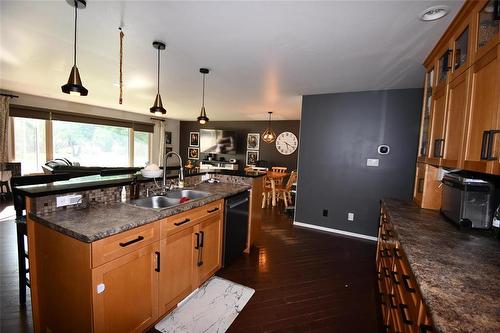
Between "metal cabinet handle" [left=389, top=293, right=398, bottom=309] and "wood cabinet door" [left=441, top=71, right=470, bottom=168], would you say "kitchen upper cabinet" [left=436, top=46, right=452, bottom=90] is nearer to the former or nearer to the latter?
"wood cabinet door" [left=441, top=71, right=470, bottom=168]

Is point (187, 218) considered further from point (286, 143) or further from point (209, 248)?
point (286, 143)

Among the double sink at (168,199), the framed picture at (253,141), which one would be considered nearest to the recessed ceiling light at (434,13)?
the double sink at (168,199)

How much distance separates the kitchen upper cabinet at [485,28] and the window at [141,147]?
7.86 m

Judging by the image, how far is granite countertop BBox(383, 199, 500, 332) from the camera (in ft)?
2.35

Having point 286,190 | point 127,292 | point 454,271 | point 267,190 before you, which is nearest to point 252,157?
point 267,190

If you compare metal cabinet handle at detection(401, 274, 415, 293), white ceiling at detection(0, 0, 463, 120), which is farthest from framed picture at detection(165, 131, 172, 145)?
metal cabinet handle at detection(401, 274, 415, 293)

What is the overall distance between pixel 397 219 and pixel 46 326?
2.66m

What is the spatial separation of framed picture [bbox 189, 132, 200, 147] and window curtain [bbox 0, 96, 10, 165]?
4929 mm

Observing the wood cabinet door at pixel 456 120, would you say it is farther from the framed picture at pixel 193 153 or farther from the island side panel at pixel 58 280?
the framed picture at pixel 193 153

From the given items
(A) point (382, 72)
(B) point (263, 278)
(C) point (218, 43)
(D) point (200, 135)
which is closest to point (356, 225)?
(B) point (263, 278)

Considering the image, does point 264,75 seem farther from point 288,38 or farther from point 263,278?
point 263,278

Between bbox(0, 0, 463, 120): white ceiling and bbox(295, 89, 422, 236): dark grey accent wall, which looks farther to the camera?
bbox(295, 89, 422, 236): dark grey accent wall

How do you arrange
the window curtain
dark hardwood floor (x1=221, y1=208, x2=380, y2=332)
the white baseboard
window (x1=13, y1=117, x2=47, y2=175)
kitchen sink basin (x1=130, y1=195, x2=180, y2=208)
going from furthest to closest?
window (x1=13, y1=117, x2=47, y2=175), the window curtain, the white baseboard, kitchen sink basin (x1=130, y1=195, x2=180, y2=208), dark hardwood floor (x1=221, y1=208, x2=380, y2=332)

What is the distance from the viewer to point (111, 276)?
127 cm
